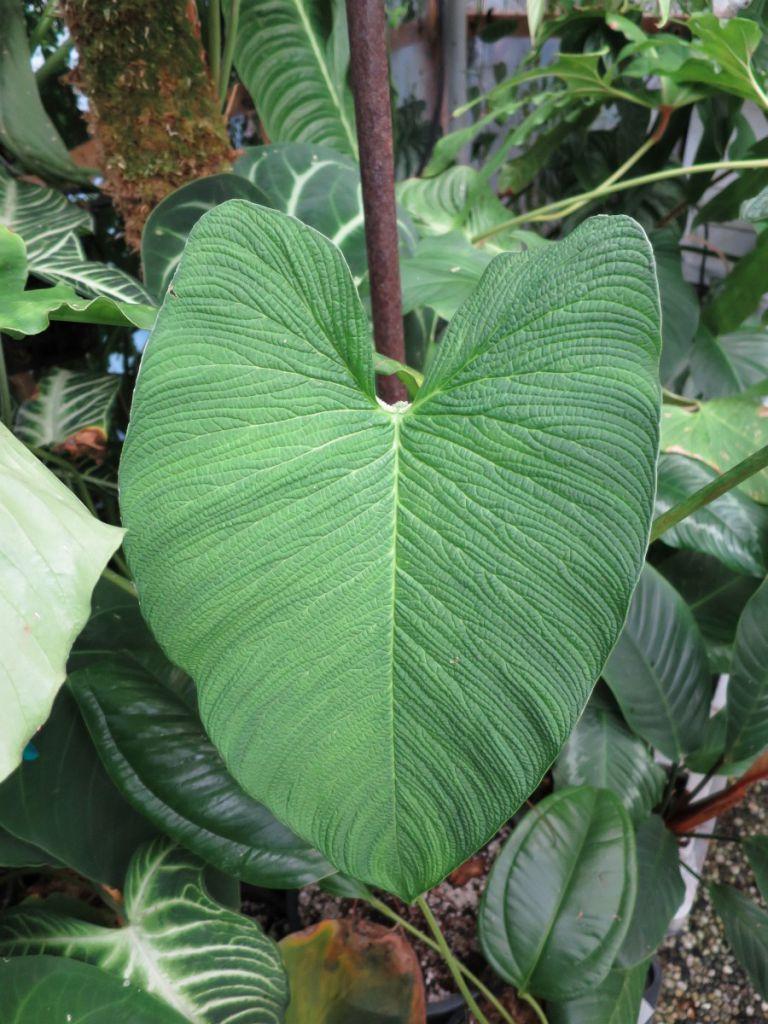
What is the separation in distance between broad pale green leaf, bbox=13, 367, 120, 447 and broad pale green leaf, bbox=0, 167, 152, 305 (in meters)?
0.15

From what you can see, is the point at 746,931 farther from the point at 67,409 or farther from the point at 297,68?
the point at 297,68

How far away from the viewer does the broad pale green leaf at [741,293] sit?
3.35ft

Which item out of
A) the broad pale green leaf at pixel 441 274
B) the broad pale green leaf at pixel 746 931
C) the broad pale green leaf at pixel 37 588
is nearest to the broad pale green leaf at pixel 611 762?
the broad pale green leaf at pixel 746 931

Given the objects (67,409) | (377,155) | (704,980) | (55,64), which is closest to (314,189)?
(377,155)

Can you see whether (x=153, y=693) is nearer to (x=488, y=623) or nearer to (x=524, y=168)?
(x=488, y=623)

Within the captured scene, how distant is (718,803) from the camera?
0.86 m

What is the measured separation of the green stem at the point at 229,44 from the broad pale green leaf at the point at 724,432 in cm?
64

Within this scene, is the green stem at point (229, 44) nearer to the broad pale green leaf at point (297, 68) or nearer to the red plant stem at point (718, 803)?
the broad pale green leaf at point (297, 68)

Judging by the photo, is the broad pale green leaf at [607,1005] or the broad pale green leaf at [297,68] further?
the broad pale green leaf at [297,68]

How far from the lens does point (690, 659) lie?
30.3 inches


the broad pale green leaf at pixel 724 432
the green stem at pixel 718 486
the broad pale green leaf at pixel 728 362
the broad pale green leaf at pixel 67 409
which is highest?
the green stem at pixel 718 486

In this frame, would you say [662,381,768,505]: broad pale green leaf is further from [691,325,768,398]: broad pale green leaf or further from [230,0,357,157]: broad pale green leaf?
[230,0,357,157]: broad pale green leaf

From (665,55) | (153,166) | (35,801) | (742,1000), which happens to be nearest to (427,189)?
(665,55)

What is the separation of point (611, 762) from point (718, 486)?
0.41 m
